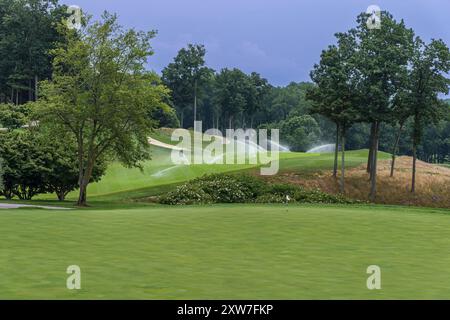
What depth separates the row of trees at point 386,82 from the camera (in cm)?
6600

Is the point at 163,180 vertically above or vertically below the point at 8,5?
below

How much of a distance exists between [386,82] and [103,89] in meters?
32.1

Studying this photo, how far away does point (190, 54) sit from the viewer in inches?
6053

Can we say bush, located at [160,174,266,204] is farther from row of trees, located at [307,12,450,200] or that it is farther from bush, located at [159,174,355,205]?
row of trees, located at [307,12,450,200]

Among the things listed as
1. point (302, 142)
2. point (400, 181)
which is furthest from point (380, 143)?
point (400, 181)

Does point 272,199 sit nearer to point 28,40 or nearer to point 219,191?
point 219,191

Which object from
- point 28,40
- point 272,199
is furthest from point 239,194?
point 28,40

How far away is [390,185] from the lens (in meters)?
70.6

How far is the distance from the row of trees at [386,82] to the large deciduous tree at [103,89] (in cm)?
2363

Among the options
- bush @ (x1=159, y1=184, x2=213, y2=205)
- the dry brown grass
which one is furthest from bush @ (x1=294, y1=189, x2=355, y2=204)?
the dry brown grass
